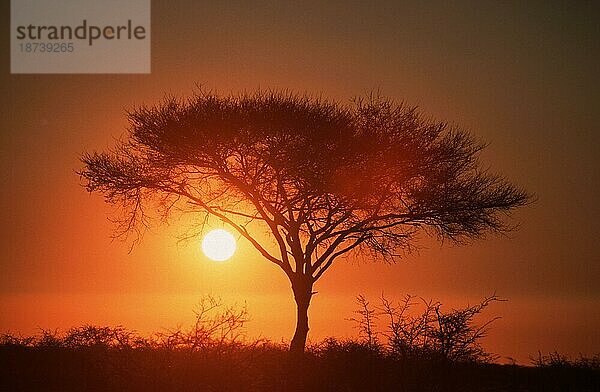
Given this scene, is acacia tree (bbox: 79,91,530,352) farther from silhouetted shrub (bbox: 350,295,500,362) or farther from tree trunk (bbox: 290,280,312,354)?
silhouetted shrub (bbox: 350,295,500,362)

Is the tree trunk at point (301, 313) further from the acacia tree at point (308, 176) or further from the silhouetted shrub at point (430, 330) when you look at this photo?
the silhouetted shrub at point (430, 330)

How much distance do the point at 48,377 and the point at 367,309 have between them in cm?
721

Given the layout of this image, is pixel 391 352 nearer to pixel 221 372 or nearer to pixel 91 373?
pixel 221 372

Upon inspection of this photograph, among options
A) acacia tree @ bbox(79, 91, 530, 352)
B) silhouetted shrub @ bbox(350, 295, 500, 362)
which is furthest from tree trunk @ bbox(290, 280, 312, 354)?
silhouetted shrub @ bbox(350, 295, 500, 362)

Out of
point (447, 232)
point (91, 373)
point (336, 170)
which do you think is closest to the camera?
point (91, 373)

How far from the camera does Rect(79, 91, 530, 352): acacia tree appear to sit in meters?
29.4

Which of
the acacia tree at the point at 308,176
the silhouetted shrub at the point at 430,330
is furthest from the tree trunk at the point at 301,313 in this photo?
the silhouetted shrub at the point at 430,330

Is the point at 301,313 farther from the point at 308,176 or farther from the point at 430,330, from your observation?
the point at 430,330

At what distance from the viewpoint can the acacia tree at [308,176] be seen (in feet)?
96.4

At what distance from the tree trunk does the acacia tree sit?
44 millimetres

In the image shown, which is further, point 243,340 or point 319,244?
point 319,244

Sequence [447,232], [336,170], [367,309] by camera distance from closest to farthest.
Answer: [367,309] → [336,170] → [447,232]

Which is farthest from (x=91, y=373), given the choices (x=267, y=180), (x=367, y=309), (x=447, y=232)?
(x=447, y=232)

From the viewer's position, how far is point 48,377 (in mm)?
20422
